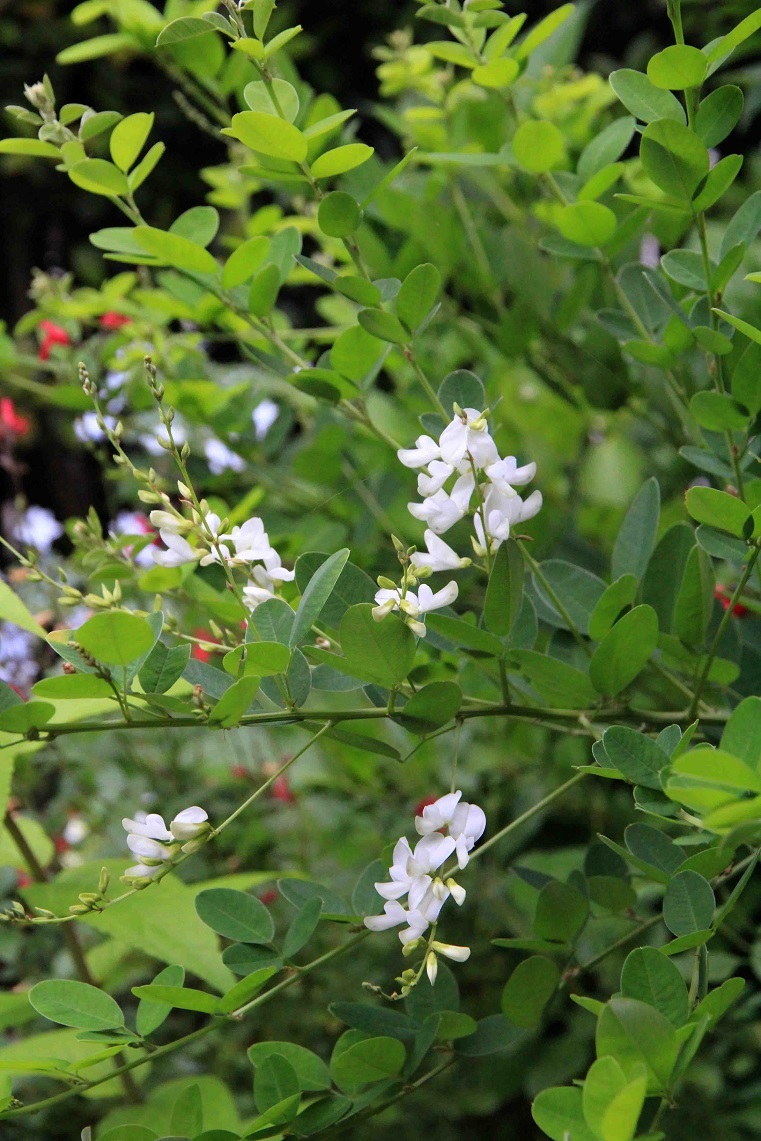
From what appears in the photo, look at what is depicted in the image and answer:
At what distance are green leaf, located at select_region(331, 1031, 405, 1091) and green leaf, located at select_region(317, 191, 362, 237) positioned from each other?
16.1 inches

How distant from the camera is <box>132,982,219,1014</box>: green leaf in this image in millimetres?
487

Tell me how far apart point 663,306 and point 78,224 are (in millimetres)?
2550

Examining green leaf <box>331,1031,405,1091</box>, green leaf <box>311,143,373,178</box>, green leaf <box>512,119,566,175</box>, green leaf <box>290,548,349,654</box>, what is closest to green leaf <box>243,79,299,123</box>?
green leaf <box>311,143,373,178</box>

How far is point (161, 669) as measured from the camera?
19.4 inches

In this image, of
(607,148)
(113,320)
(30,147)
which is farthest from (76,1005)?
(113,320)

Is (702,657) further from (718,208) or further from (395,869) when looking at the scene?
(718,208)

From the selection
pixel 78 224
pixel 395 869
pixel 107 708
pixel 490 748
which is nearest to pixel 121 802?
pixel 490 748

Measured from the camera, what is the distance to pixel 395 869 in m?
0.48

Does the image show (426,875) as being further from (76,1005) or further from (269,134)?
(269,134)

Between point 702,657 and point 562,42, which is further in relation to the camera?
point 562,42

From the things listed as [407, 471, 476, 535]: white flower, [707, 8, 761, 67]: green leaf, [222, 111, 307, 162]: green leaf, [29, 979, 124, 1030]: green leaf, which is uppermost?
[707, 8, 761, 67]: green leaf

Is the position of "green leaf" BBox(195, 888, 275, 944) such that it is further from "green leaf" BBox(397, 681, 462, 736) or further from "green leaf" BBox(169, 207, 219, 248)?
"green leaf" BBox(169, 207, 219, 248)

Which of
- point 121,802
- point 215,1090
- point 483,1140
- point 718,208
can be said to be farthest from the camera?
point 718,208

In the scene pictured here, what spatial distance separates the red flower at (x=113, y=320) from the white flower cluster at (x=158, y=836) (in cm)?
→ 67
